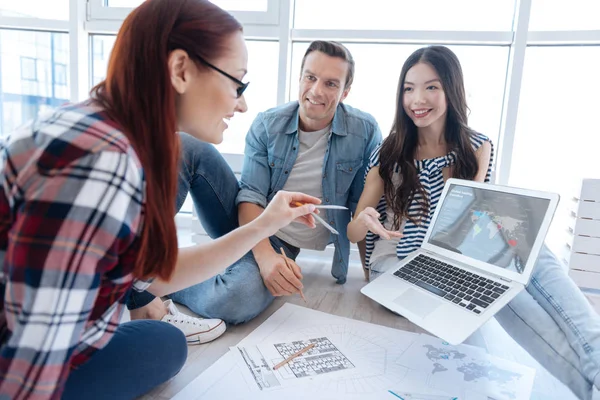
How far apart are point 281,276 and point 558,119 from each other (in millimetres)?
1572

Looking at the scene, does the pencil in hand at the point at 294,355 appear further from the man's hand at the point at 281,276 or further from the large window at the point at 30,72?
the large window at the point at 30,72

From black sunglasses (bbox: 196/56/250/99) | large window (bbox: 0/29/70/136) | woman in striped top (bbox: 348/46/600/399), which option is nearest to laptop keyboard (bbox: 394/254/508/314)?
woman in striped top (bbox: 348/46/600/399)

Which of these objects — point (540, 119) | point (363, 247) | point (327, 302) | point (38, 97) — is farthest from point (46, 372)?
point (38, 97)

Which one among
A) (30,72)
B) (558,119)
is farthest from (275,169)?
(30,72)

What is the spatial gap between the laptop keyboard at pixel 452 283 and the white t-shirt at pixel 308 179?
42 cm

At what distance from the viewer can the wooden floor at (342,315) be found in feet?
3.15

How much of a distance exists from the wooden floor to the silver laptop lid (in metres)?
0.25

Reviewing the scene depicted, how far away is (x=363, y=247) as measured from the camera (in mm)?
1588

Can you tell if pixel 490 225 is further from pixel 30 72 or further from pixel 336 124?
pixel 30 72

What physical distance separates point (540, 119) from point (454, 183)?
1.04m

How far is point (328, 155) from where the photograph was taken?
151 cm

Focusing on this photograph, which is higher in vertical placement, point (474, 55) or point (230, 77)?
point (474, 55)

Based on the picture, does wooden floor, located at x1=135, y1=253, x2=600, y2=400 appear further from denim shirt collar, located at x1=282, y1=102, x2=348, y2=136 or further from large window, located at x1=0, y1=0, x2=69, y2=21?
large window, located at x1=0, y1=0, x2=69, y2=21

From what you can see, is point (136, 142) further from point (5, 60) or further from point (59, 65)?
point (5, 60)
